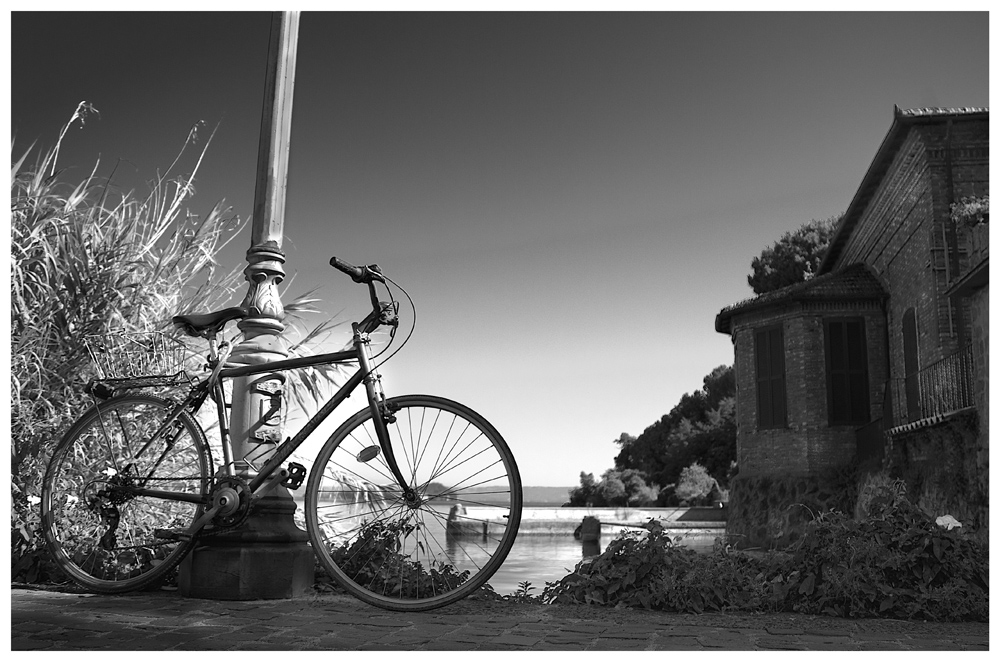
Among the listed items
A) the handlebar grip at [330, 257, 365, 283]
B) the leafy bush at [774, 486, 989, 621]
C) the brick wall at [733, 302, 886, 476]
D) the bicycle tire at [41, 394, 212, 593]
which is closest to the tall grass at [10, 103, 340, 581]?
the bicycle tire at [41, 394, 212, 593]

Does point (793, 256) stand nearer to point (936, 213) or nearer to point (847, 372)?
point (847, 372)

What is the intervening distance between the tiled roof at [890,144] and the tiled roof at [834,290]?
1246 mm

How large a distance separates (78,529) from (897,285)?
1382 centimetres

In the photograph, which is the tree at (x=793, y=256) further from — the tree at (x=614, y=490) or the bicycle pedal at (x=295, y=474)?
the bicycle pedal at (x=295, y=474)

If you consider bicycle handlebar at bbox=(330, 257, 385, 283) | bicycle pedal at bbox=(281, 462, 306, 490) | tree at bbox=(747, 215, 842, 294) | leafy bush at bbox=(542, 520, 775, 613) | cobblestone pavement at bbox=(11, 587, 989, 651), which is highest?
tree at bbox=(747, 215, 842, 294)

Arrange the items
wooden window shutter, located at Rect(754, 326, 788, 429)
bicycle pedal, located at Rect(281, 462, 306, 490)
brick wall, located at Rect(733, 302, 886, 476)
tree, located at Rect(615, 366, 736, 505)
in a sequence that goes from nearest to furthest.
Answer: bicycle pedal, located at Rect(281, 462, 306, 490) → brick wall, located at Rect(733, 302, 886, 476) → wooden window shutter, located at Rect(754, 326, 788, 429) → tree, located at Rect(615, 366, 736, 505)

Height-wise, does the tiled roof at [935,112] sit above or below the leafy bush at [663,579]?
above


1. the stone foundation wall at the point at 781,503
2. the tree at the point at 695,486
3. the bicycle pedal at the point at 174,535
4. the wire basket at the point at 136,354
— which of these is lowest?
the tree at the point at 695,486

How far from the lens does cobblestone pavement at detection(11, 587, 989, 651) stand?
8.48 feet

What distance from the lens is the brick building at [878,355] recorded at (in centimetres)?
1173

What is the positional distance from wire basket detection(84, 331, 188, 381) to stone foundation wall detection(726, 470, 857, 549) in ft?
38.0

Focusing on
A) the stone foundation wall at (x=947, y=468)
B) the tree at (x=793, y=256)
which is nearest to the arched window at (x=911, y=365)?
the stone foundation wall at (x=947, y=468)

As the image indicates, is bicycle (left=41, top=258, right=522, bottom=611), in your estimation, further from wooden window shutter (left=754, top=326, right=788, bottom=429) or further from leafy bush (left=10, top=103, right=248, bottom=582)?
wooden window shutter (left=754, top=326, right=788, bottom=429)
